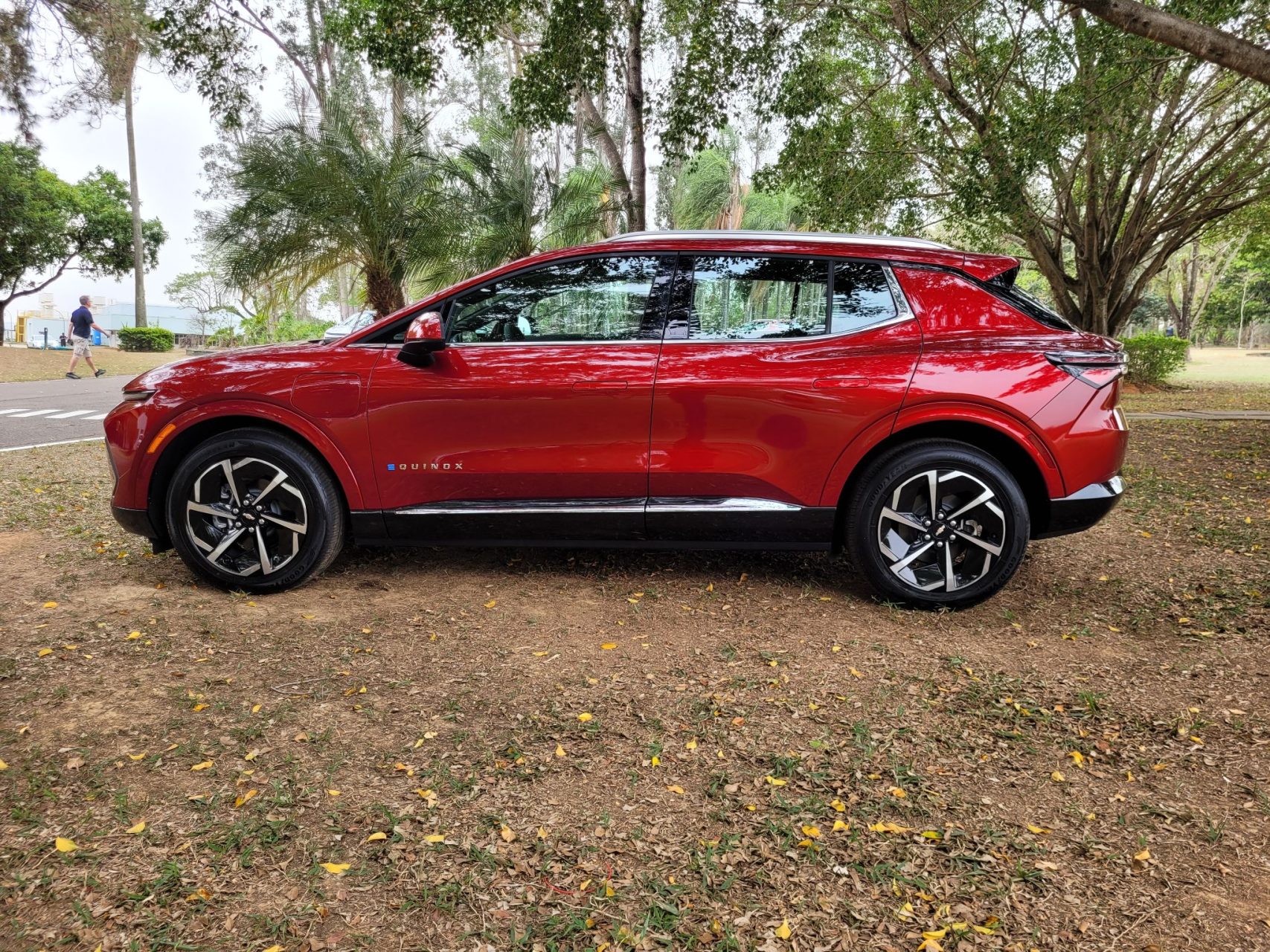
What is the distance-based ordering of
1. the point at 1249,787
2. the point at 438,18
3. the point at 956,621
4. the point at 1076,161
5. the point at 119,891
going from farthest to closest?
the point at 1076,161
the point at 438,18
the point at 956,621
the point at 1249,787
the point at 119,891

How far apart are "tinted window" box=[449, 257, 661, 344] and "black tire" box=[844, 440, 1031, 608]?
4.72ft

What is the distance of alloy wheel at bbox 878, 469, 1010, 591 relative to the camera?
Result: 3938 mm

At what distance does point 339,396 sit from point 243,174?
39.2 ft

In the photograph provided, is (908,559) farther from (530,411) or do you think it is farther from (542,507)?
(530,411)

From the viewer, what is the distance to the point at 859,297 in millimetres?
4059

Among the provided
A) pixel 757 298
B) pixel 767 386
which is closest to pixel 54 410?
pixel 757 298

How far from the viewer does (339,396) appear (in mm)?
4074

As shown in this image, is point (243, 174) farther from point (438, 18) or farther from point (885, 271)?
point (885, 271)

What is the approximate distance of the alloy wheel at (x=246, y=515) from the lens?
411 centimetres

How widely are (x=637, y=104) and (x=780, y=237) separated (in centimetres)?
744

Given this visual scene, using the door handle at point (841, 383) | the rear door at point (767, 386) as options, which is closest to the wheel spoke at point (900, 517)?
the rear door at point (767, 386)

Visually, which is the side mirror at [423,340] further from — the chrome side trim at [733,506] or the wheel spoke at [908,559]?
the wheel spoke at [908,559]

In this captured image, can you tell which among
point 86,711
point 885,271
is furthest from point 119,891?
point 885,271

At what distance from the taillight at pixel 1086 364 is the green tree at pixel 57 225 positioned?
34.9m
